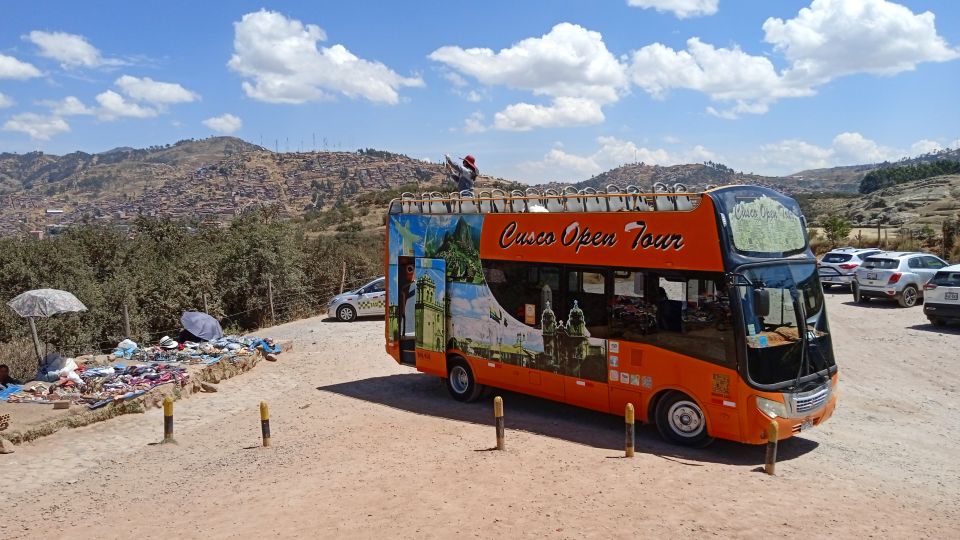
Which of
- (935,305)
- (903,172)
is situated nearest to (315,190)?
(903,172)

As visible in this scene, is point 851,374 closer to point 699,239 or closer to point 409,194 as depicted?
point 699,239

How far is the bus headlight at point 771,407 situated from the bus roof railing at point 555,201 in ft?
8.42

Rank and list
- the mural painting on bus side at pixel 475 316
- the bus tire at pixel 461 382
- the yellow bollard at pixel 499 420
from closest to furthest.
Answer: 1. the yellow bollard at pixel 499 420
2. the mural painting on bus side at pixel 475 316
3. the bus tire at pixel 461 382

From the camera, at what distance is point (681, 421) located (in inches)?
367

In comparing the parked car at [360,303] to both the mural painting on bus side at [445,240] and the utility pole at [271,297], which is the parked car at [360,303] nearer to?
the utility pole at [271,297]

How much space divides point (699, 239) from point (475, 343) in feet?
15.2

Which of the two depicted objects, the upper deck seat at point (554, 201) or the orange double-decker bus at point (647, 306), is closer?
the orange double-decker bus at point (647, 306)

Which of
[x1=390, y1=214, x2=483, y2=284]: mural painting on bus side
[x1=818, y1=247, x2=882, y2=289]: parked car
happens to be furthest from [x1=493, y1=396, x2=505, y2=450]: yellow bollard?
[x1=818, y1=247, x2=882, y2=289]: parked car

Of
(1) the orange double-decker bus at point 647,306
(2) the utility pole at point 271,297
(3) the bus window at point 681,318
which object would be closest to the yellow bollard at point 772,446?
(1) the orange double-decker bus at point 647,306

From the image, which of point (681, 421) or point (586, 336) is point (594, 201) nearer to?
point (586, 336)

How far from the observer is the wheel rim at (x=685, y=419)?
910 cm

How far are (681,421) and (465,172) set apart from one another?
672 cm

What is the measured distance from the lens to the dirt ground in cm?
688

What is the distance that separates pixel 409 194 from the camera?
1323 centimetres
